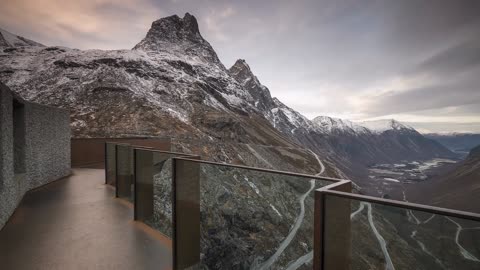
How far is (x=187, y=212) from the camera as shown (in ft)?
10.8

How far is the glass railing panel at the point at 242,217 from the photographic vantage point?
3088mm

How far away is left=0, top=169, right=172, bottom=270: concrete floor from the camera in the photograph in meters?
3.30

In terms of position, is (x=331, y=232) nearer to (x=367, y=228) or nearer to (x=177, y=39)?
(x=367, y=228)

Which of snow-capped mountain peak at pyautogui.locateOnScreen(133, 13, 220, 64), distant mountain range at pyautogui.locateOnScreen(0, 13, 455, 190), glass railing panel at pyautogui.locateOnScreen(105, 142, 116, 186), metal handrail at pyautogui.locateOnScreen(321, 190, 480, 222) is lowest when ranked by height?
glass railing panel at pyautogui.locateOnScreen(105, 142, 116, 186)

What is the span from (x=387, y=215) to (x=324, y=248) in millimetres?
597

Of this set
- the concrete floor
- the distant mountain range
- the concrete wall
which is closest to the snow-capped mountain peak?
the distant mountain range

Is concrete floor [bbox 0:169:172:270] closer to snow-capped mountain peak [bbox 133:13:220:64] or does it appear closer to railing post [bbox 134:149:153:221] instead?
railing post [bbox 134:149:153:221]

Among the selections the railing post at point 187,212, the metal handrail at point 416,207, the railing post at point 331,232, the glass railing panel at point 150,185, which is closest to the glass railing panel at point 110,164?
the glass railing panel at point 150,185

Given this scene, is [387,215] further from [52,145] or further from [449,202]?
[449,202]

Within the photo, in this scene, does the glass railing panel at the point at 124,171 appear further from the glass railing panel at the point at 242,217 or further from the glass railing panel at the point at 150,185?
the glass railing panel at the point at 242,217

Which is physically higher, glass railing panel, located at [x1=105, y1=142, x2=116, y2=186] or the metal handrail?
the metal handrail

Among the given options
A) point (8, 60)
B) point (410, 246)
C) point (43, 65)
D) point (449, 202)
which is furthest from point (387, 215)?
point (449, 202)

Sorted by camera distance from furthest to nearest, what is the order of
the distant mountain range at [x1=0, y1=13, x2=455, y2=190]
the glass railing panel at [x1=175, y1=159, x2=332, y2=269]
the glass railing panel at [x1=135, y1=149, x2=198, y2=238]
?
the distant mountain range at [x1=0, y1=13, x2=455, y2=190] → the glass railing panel at [x1=135, y1=149, x2=198, y2=238] → the glass railing panel at [x1=175, y1=159, x2=332, y2=269]

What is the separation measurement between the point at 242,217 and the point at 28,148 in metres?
6.64
